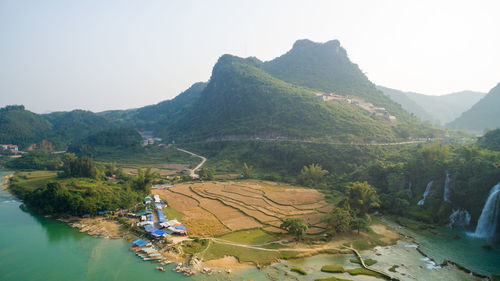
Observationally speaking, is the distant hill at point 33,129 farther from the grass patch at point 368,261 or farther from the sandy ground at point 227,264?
the grass patch at point 368,261

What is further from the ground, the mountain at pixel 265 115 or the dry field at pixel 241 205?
the mountain at pixel 265 115

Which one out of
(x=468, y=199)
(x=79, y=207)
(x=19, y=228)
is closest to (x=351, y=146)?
(x=468, y=199)

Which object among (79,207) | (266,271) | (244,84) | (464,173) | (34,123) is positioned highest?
(244,84)

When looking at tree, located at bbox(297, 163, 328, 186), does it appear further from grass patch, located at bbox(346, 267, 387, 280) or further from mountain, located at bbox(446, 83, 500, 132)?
mountain, located at bbox(446, 83, 500, 132)

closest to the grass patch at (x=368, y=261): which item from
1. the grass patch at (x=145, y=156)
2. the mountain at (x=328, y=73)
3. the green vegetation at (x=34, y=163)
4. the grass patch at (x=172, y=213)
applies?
the grass patch at (x=172, y=213)

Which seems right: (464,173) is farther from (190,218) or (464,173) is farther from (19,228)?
(19,228)

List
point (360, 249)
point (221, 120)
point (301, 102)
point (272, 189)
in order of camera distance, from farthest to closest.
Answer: point (221, 120), point (301, 102), point (272, 189), point (360, 249)
